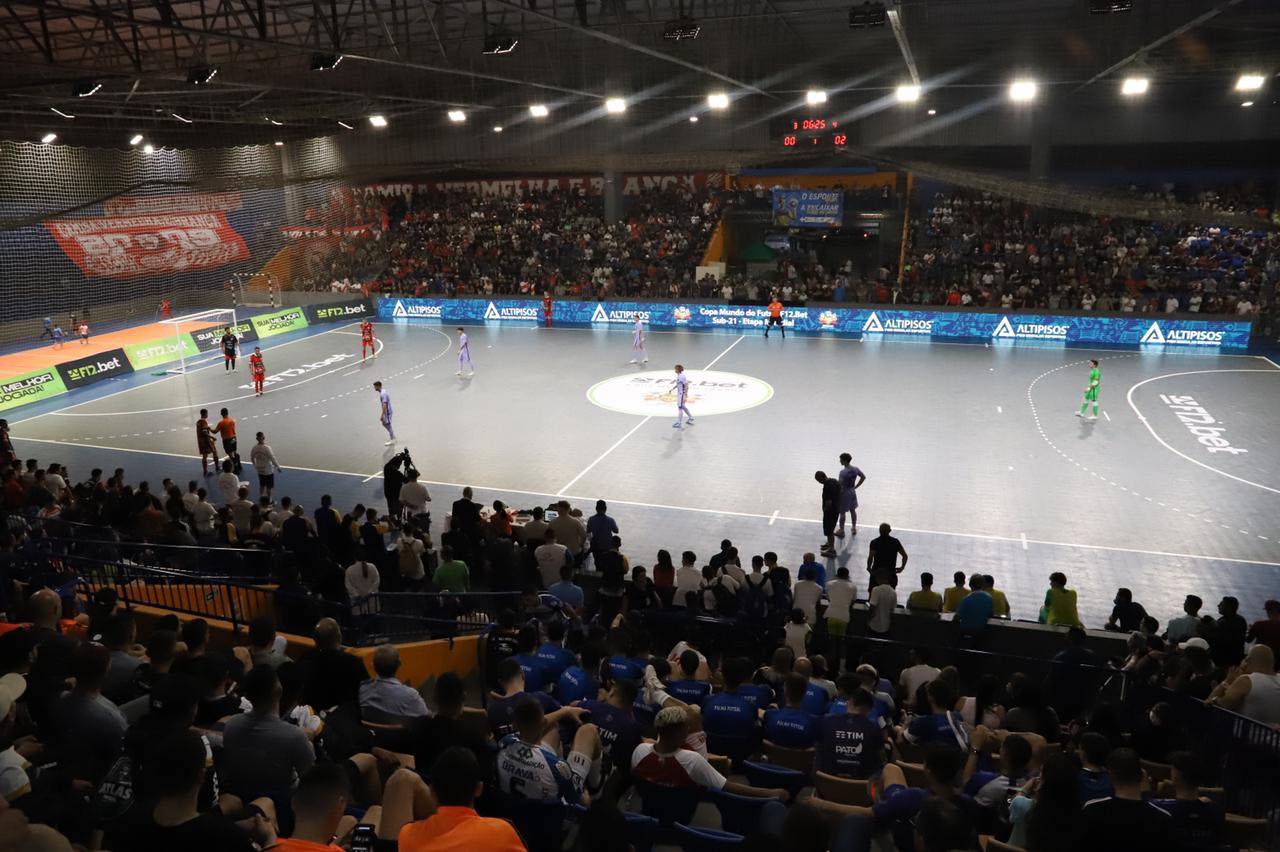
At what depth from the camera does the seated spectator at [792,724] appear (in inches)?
271

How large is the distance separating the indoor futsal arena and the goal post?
39cm

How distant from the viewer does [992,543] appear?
15.6m

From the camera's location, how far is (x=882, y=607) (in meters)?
11.2

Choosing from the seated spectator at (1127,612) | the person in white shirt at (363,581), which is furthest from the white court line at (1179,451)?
the person in white shirt at (363,581)

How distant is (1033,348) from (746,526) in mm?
20713

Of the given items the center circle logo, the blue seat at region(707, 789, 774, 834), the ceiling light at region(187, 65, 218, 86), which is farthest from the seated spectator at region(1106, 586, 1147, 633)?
the ceiling light at region(187, 65, 218, 86)

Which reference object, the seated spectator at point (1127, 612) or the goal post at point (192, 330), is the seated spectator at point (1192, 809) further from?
the goal post at point (192, 330)

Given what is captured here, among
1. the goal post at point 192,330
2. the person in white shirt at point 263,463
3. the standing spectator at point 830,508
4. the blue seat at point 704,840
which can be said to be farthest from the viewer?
the goal post at point 192,330

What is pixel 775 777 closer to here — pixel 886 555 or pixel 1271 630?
pixel 1271 630

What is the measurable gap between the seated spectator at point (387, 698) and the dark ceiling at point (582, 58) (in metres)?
18.5

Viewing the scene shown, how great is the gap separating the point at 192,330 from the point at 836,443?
102 feet

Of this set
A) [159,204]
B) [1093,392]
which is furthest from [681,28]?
[159,204]

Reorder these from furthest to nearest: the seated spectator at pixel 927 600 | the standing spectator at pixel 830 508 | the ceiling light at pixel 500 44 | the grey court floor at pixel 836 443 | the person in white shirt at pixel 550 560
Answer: the ceiling light at pixel 500 44 < the grey court floor at pixel 836 443 < the standing spectator at pixel 830 508 < the person in white shirt at pixel 550 560 < the seated spectator at pixel 927 600

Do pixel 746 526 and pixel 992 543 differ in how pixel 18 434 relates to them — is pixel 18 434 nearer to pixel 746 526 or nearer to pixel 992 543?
pixel 746 526
